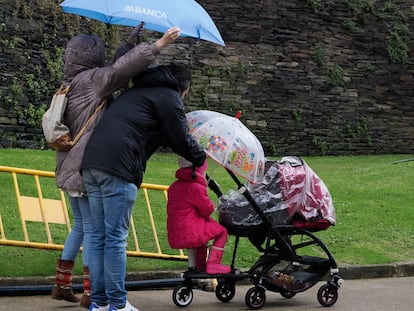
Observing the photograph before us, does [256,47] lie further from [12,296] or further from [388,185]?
[12,296]

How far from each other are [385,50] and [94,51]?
67.3 ft

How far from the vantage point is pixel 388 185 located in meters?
14.5

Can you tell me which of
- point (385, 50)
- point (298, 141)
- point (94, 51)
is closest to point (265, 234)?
point (94, 51)

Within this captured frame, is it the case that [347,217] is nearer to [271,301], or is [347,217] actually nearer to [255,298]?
[271,301]

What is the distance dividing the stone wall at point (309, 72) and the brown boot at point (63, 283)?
46.0 feet

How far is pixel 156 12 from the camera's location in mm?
6172

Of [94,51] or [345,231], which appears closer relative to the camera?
[94,51]

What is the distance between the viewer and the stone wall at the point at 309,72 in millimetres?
22812

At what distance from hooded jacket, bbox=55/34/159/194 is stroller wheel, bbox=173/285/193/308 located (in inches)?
52.2

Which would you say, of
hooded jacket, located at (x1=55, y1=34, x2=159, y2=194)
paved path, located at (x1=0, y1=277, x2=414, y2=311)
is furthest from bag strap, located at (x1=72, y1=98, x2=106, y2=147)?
paved path, located at (x1=0, y1=277, x2=414, y2=311)

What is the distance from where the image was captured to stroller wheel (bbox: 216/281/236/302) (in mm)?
6980

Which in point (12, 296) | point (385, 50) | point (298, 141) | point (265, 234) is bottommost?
point (298, 141)

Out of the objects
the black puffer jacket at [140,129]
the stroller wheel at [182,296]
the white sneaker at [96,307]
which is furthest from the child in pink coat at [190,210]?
the white sneaker at [96,307]

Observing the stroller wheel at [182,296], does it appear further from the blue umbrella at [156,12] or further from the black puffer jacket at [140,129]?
the blue umbrella at [156,12]
